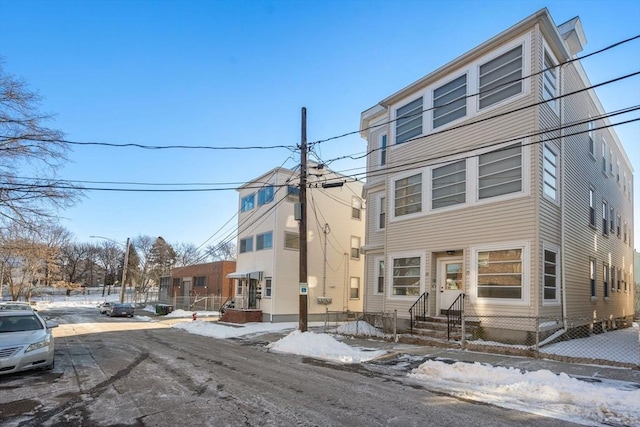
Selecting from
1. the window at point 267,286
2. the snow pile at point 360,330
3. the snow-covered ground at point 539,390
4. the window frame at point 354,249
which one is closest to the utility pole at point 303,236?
the snow pile at point 360,330

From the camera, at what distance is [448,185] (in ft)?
48.2

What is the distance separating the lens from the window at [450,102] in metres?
14.6

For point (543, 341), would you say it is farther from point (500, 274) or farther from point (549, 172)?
point (549, 172)

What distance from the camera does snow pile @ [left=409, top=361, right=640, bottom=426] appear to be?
20.2 ft

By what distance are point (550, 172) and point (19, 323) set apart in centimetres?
1478

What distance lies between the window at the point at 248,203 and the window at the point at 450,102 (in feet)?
51.7

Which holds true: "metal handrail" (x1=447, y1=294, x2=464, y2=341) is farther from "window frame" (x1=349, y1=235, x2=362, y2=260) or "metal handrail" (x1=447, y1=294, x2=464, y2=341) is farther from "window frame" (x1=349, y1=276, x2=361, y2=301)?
"window frame" (x1=349, y1=235, x2=362, y2=260)

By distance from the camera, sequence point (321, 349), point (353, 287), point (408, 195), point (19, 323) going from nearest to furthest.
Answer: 1. point (19, 323)
2. point (321, 349)
3. point (408, 195)
4. point (353, 287)

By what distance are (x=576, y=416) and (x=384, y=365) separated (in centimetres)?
464

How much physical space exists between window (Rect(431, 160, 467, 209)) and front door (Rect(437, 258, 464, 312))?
6.49 ft

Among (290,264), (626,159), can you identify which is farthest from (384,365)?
(626,159)

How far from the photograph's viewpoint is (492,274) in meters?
12.8

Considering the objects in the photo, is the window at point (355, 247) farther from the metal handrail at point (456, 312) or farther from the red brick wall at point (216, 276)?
the metal handrail at point (456, 312)

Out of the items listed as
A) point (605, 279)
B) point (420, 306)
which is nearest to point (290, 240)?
point (420, 306)
